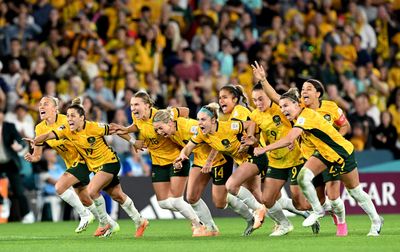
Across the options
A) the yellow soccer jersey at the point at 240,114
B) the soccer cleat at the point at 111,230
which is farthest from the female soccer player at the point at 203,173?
the soccer cleat at the point at 111,230

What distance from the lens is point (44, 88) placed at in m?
25.8

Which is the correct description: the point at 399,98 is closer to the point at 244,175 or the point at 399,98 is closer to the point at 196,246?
the point at 244,175

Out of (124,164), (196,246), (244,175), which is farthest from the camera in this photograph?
(124,164)

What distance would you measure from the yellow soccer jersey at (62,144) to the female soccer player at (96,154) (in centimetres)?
16

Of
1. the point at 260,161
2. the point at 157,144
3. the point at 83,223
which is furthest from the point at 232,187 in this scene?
the point at 83,223

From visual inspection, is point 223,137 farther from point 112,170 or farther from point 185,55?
point 185,55

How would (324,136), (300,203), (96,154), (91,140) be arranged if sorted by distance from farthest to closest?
(300,203)
(96,154)
(91,140)
(324,136)

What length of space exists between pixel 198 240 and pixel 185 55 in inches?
418

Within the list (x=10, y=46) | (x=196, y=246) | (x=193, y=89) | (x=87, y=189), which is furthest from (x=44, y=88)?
(x=196, y=246)

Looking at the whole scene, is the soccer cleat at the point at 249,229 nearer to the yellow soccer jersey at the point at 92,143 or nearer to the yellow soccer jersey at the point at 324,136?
the yellow soccer jersey at the point at 324,136

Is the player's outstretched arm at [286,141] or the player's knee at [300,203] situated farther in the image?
the player's knee at [300,203]

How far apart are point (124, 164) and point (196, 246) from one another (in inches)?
380

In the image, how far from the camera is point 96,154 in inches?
743

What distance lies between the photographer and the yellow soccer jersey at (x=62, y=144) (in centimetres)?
1911
